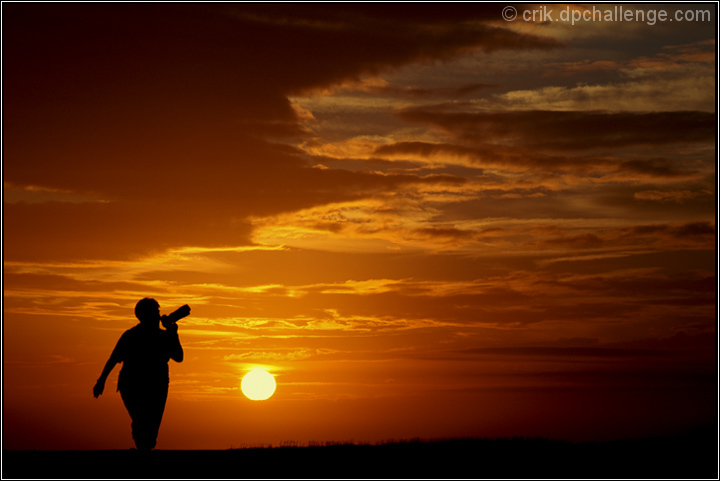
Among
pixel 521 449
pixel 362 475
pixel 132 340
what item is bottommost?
pixel 362 475

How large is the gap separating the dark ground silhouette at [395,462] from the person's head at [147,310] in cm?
219

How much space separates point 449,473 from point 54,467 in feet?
20.2

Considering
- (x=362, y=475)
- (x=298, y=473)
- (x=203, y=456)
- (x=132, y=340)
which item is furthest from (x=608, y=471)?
(x=132, y=340)

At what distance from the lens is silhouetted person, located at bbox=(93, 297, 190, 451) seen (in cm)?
1329

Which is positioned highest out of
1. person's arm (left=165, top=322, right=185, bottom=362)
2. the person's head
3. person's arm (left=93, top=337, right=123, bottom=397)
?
the person's head

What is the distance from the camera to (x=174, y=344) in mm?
13523

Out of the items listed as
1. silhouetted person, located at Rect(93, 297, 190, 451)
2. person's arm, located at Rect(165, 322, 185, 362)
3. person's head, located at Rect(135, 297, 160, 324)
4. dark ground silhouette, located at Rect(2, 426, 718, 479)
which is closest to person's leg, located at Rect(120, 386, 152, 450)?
silhouetted person, located at Rect(93, 297, 190, 451)

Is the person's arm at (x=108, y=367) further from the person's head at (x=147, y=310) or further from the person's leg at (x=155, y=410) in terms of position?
the person's leg at (x=155, y=410)

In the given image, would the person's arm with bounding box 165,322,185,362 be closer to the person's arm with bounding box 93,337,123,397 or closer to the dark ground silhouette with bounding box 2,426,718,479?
the person's arm with bounding box 93,337,123,397

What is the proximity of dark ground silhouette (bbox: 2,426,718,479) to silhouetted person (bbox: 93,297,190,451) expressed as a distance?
1.62 feet

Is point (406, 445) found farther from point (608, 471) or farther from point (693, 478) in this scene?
point (693, 478)

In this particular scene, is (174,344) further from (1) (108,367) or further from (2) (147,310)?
(1) (108,367)

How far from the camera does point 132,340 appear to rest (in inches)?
523

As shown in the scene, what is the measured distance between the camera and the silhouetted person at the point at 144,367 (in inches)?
523
